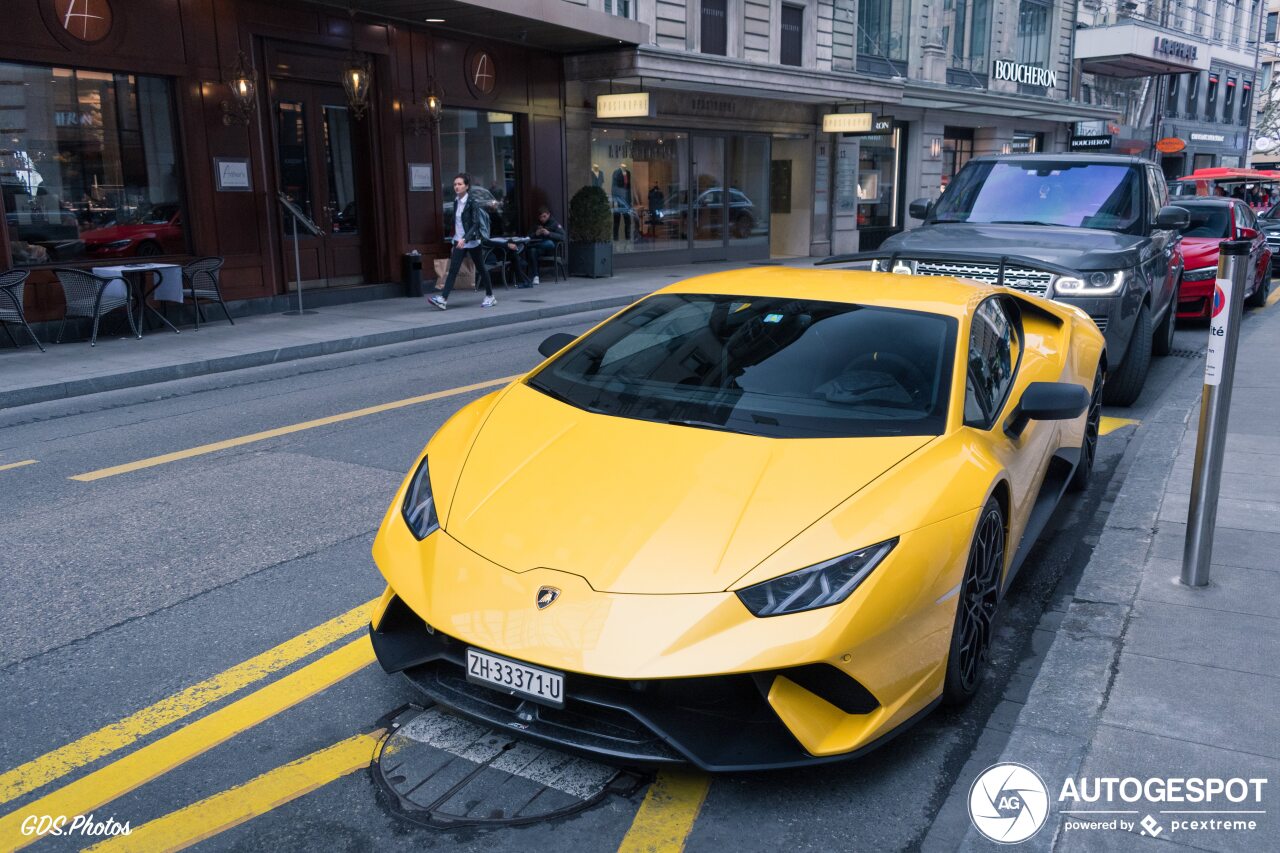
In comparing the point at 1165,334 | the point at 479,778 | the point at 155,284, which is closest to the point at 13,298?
the point at 155,284

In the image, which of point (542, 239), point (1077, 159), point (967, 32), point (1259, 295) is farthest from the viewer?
point (967, 32)

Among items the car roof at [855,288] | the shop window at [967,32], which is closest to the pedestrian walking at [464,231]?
the car roof at [855,288]

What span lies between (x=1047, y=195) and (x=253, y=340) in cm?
899

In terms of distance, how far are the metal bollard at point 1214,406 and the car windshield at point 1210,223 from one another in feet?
35.8

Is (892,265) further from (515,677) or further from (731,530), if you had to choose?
(515,677)

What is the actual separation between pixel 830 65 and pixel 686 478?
26787 mm

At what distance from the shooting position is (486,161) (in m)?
18.9

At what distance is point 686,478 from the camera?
3.33 m

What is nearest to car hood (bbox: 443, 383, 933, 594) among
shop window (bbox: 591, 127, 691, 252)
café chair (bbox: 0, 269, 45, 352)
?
café chair (bbox: 0, 269, 45, 352)

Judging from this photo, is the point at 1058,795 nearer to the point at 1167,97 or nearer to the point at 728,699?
the point at 728,699

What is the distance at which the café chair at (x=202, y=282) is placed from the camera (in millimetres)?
13148

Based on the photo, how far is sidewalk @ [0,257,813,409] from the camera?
10.2 metres

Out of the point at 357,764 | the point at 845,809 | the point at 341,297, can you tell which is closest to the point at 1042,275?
the point at 845,809

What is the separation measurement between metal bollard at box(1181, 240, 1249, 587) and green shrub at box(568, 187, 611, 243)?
16383mm
